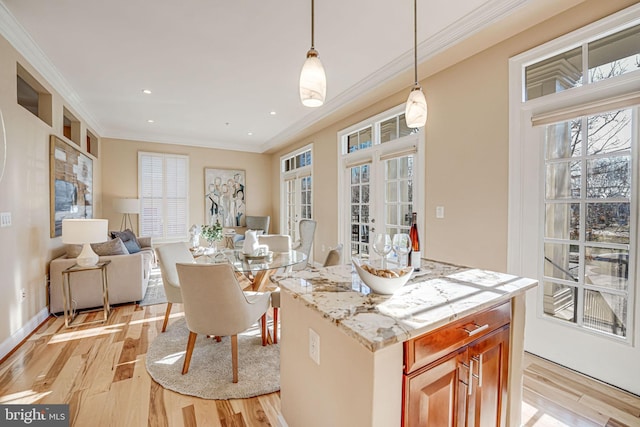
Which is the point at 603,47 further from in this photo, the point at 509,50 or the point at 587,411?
the point at 587,411

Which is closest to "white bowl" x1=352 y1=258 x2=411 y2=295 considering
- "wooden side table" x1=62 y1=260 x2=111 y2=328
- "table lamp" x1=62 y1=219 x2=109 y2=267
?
"table lamp" x1=62 y1=219 x2=109 y2=267

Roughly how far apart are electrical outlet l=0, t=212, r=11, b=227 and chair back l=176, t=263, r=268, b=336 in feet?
5.72

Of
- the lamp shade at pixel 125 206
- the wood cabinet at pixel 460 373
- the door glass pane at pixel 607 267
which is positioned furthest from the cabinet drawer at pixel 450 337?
the lamp shade at pixel 125 206

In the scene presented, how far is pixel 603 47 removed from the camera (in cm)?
197

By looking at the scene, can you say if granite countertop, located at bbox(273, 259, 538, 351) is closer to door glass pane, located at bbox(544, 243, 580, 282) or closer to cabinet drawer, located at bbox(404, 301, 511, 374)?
cabinet drawer, located at bbox(404, 301, 511, 374)

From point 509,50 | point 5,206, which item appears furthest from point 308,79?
point 5,206

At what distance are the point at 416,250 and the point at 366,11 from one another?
6.45 feet

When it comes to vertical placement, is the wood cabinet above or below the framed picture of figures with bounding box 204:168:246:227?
below

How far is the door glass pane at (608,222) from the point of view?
1864mm

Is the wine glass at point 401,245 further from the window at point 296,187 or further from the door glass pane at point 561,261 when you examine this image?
the window at point 296,187

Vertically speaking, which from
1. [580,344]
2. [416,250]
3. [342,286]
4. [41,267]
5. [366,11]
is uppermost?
[366,11]

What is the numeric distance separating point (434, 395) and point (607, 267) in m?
1.84

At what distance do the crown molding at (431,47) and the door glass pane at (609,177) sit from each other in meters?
1.26

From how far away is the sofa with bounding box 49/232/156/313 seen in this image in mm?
3111
